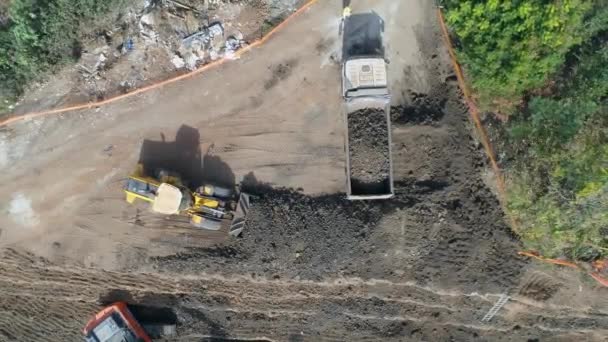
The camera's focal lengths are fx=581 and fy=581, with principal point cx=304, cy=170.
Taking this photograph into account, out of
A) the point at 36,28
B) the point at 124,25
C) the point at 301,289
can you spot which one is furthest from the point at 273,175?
the point at 36,28

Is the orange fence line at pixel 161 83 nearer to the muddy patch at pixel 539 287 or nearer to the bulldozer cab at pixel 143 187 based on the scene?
the bulldozer cab at pixel 143 187

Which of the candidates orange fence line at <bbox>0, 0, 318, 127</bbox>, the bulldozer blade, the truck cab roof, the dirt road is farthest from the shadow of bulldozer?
the truck cab roof

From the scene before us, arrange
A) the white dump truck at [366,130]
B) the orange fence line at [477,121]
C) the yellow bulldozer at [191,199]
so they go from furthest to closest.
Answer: the white dump truck at [366,130]
the orange fence line at [477,121]
the yellow bulldozer at [191,199]

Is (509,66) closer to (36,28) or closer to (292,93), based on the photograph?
(292,93)

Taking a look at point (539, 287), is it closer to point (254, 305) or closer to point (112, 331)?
point (254, 305)

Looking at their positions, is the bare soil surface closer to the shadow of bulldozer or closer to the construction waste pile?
the shadow of bulldozer

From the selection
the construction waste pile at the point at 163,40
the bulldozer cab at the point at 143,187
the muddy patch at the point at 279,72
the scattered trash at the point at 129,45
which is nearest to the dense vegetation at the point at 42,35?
the construction waste pile at the point at 163,40

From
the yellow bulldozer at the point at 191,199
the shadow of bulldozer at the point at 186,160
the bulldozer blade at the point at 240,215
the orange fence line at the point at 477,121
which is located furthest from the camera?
the shadow of bulldozer at the point at 186,160
